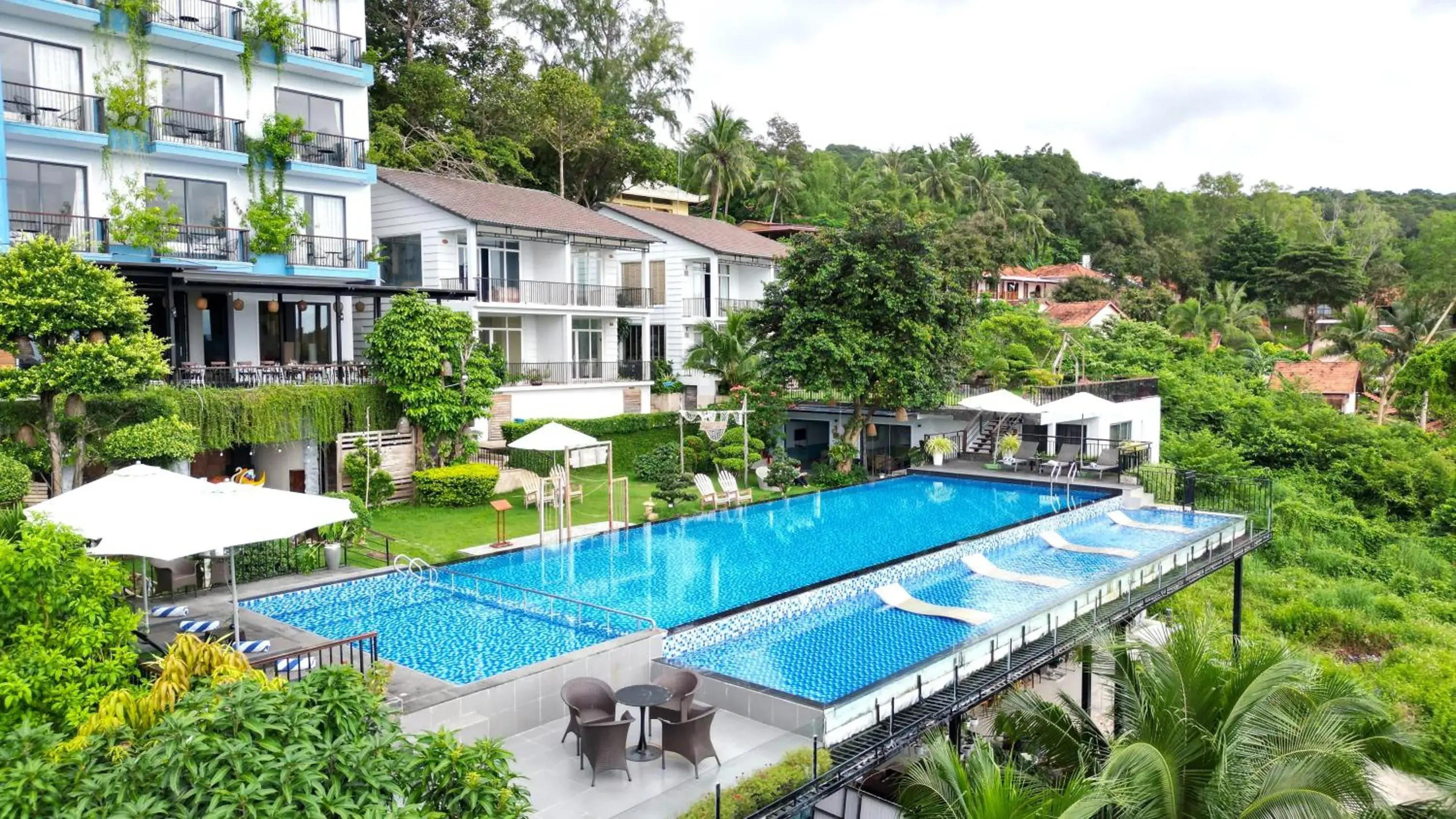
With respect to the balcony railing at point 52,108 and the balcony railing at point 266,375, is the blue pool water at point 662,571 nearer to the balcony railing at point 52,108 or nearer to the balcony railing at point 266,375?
the balcony railing at point 266,375

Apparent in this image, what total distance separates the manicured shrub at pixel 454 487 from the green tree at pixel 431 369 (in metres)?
1.21

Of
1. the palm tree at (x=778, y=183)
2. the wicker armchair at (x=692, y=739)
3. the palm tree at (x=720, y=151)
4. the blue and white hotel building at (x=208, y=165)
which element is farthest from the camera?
the palm tree at (x=778, y=183)

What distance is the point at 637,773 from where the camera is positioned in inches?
364

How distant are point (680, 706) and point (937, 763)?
2.56 metres

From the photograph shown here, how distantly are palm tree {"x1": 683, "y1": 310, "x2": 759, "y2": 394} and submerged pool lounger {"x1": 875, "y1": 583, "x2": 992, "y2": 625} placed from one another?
16.2 metres

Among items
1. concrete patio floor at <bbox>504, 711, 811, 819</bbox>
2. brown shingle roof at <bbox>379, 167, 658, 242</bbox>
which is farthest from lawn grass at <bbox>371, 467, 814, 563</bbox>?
brown shingle roof at <bbox>379, 167, 658, 242</bbox>

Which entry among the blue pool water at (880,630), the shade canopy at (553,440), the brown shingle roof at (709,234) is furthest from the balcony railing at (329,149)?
the blue pool water at (880,630)

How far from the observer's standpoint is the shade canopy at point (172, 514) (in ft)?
30.9

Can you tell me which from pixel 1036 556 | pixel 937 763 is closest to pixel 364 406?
pixel 1036 556

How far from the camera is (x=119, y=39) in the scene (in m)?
22.0

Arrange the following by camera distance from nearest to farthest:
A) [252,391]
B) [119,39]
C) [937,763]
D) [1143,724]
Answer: [937,763]
[1143,724]
[252,391]
[119,39]

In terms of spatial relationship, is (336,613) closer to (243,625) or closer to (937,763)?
(243,625)

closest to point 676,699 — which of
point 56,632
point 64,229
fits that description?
point 56,632

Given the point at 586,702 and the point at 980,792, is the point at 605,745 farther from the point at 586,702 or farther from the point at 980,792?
the point at 980,792
